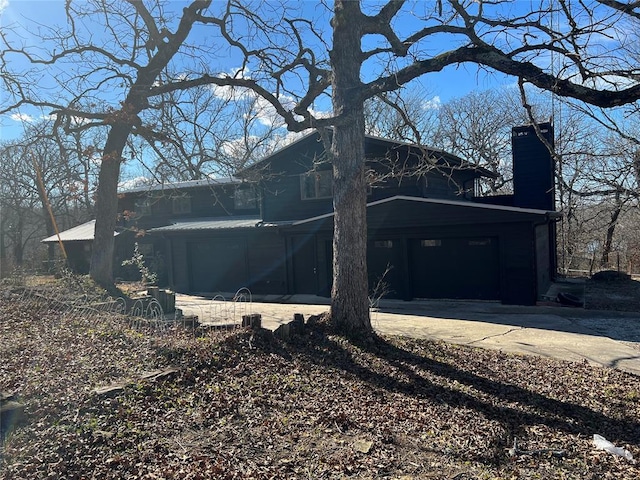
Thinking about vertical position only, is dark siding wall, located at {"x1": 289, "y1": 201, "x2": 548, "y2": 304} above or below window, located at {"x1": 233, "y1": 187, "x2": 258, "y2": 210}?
below

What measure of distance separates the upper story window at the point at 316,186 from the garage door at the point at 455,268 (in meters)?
4.07

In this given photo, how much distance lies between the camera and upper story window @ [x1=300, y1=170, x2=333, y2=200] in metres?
17.0

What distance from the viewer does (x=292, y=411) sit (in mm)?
4578

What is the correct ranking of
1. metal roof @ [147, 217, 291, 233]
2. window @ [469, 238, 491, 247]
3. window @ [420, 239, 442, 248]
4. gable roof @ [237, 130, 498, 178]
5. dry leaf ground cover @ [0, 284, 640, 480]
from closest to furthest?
dry leaf ground cover @ [0, 284, 640, 480]
window @ [469, 238, 491, 247]
window @ [420, 239, 442, 248]
gable roof @ [237, 130, 498, 178]
metal roof @ [147, 217, 291, 233]

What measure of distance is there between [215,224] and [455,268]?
9.96 metres

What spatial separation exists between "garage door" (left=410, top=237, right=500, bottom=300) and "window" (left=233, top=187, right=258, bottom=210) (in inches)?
333

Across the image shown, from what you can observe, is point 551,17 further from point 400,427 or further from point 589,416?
point 400,427

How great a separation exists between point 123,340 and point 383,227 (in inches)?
403

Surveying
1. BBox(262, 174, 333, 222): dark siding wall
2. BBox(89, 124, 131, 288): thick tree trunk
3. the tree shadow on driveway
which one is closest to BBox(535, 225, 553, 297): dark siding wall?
BBox(262, 174, 333, 222): dark siding wall

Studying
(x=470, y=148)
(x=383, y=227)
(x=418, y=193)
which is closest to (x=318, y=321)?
(x=383, y=227)

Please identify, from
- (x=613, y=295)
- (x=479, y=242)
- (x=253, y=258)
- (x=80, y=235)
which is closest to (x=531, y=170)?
(x=479, y=242)

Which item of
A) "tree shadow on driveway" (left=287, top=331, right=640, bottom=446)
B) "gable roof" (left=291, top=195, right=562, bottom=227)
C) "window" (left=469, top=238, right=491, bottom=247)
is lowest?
"tree shadow on driveway" (left=287, top=331, right=640, bottom=446)

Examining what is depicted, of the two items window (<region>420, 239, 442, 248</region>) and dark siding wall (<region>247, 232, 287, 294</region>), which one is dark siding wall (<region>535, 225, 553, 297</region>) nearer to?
window (<region>420, 239, 442, 248</region>)

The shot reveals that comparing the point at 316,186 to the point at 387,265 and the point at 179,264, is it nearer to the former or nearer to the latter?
the point at 387,265
